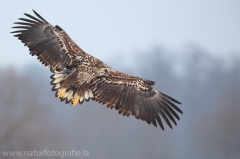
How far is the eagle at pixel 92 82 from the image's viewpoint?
17094 mm

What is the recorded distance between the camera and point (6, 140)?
34.6 m

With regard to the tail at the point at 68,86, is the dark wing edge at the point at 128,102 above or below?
above

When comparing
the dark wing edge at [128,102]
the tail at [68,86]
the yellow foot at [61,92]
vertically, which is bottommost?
the yellow foot at [61,92]

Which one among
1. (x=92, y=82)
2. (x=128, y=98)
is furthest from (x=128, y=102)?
(x=92, y=82)

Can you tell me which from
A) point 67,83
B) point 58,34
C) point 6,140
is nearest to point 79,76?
point 67,83

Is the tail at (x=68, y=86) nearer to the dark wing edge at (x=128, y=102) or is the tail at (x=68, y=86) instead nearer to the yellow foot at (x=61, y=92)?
the yellow foot at (x=61, y=92)

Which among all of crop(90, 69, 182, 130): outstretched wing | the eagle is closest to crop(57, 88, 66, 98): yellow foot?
the eagle

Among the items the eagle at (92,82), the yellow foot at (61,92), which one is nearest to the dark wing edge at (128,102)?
the eagle at (92,82)

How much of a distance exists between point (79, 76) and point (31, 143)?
780 inches

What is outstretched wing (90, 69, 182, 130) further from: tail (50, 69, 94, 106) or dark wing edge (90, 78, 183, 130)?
tail (50, 69, 94, 106)

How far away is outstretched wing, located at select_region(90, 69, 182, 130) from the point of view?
57.6 feet

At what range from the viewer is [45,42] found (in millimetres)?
17984

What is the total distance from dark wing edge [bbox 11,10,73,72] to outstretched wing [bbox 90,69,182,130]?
3.20ft

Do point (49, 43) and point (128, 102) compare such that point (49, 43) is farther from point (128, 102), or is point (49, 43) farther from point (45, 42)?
point (128, 102)
